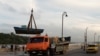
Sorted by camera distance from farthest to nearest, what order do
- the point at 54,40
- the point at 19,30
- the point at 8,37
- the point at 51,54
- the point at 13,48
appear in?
the point at 8,37, the point at 13,48, the point at 19,30, the point at 54,40, the point at 51,54

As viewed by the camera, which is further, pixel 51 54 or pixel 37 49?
pixel 51 54

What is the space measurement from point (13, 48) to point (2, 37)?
8515 centimetres

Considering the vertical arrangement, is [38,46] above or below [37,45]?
below

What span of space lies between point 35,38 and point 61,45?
8.72 meters

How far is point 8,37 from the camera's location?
13588cm

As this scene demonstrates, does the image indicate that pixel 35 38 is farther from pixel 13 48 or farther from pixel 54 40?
pixel 13 48

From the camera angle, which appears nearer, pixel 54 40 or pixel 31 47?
pixel 31 47

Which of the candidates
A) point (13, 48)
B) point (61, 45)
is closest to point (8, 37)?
point (13, 48)

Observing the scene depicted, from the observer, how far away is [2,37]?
139000 mm

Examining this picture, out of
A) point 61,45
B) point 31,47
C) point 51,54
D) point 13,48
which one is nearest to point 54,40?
point 61,45

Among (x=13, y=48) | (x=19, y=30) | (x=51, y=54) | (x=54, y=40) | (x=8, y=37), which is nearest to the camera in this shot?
(x=51, y=54)

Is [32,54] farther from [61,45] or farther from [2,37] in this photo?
[2,37]

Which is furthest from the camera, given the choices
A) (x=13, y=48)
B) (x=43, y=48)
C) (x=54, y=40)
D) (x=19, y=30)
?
(x=13, y=48)

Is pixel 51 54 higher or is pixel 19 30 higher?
pixel 19 30
